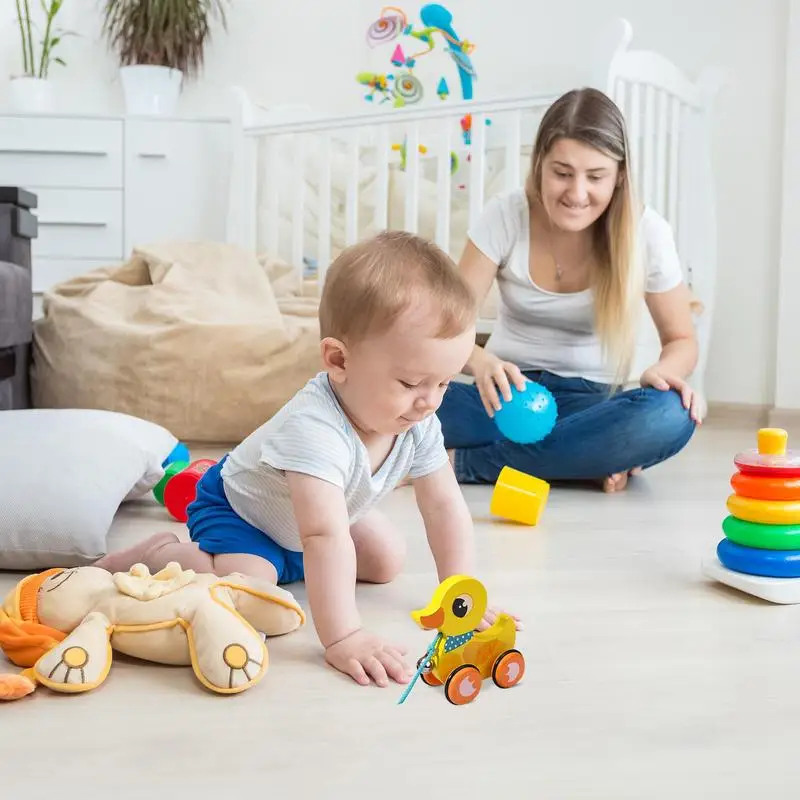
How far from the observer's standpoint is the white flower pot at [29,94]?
324cm

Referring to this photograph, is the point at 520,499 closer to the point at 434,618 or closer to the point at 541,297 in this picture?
the point at 541,297

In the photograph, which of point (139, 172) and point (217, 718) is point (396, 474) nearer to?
point (217, 718)

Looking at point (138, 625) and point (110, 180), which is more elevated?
point (110, 180)

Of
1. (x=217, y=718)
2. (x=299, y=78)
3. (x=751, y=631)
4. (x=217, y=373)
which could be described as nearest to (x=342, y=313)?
(x=217, y=718)

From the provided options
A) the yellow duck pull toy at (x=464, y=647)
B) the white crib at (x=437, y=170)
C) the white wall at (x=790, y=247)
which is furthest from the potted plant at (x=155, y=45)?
the yellow duck pull toy at (x=464, y=647)

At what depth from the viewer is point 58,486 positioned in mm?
1247

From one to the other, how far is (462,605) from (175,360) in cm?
167

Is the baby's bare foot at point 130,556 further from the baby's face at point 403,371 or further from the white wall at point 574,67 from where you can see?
the white wall at point 574,67

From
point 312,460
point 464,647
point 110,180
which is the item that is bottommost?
point 464,647

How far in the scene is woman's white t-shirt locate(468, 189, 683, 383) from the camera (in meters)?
1.83

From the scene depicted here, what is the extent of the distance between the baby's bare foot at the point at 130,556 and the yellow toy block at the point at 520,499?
1.82 ft

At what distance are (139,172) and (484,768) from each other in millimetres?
2746

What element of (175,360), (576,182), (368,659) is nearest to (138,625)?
(368,659)

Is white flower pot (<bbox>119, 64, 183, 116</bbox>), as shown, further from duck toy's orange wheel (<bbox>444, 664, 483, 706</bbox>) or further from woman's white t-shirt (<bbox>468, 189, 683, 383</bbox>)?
duck toy's orange wheel (<bbox>444, 664, 483, 706</bbox>)
